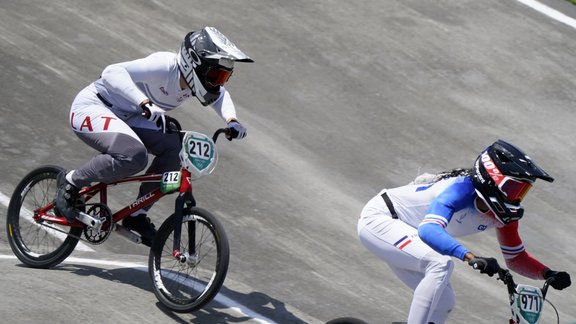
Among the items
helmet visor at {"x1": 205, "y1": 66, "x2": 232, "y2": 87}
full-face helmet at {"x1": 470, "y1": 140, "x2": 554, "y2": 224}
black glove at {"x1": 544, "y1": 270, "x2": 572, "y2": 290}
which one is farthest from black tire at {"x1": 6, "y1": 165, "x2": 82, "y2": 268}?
black glove at {"x1": 544, "y1": 270, "x2": 572, "y2": 290}

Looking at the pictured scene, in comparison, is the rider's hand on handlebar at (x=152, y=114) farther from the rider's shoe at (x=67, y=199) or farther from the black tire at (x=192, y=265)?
the rider's shoe at (x=67, y=199)

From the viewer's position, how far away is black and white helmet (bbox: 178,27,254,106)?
7633mm

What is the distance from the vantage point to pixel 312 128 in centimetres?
1310

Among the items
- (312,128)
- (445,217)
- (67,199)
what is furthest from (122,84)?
→ (312,128)

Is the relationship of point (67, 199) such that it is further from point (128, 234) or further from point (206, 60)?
point (206, 60)

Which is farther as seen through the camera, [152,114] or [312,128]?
[312,128]

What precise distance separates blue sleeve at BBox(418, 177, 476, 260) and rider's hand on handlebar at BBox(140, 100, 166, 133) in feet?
7.40

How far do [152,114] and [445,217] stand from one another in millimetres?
2459

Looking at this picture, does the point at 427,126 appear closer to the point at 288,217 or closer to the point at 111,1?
the point at 288,217


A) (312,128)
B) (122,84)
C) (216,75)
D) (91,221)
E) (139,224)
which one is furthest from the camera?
(312,128)

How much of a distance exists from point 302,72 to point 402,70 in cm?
171

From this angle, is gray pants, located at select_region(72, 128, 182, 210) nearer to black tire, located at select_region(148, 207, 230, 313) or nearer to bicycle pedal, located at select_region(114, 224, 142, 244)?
bicycle pedal, located at select_region(114, 224, 142, 244)

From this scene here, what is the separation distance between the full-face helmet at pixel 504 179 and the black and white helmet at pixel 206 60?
212 cm

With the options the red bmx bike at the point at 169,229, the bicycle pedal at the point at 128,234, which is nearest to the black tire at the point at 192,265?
the red bmx bike at the point at 169,229
